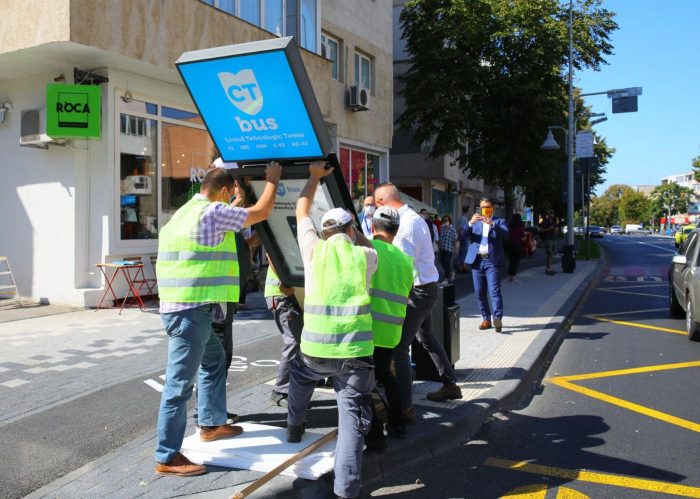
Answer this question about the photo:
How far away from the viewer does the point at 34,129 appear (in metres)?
9.74

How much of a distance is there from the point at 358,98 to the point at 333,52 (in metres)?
1.48

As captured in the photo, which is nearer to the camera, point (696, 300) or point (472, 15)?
point (696, 300)

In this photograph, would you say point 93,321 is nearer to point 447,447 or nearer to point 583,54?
point 447,447

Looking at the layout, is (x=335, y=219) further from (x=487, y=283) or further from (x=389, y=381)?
(x=487, y=283)

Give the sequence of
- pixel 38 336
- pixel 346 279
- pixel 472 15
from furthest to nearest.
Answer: pixel 472 15 → pixel 38 336 → pixel 346 279

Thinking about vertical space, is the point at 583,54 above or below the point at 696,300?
above

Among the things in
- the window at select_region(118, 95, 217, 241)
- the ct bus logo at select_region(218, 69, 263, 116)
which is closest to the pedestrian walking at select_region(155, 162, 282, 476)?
the ct bus logo at select_region(218, 69, 263, 116)

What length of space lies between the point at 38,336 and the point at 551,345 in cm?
687

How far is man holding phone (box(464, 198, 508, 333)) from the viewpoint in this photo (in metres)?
8.31

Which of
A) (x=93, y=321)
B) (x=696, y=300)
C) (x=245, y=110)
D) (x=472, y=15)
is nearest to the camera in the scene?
(x=245, y=110)

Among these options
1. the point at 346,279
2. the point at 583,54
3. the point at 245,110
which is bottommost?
the point at 346,279

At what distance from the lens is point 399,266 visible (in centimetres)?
399

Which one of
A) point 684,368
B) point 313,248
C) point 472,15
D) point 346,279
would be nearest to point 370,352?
point 346,279

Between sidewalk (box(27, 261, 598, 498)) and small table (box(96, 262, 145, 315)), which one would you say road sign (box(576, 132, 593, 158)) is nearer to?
sidewalk (box(27, 261, 598, 498))
